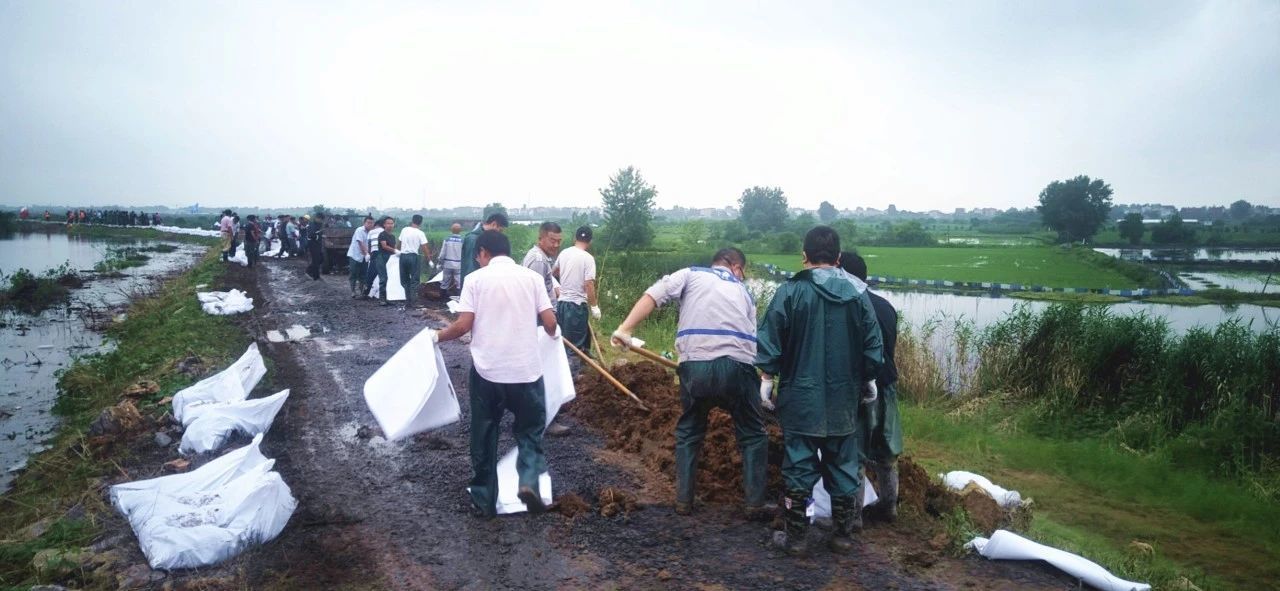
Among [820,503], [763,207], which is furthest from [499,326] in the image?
[763,207]

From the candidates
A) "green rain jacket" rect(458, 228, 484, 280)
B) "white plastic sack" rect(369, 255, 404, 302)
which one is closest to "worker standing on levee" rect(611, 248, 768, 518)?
"green rain jacket" rect(458, 228, 484, 280)

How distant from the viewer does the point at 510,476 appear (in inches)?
184

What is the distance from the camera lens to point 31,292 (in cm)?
1816

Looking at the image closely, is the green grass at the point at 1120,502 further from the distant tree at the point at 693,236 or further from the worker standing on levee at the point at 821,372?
the distant tree at the point at 693,236

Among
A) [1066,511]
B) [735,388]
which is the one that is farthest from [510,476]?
[1066,511]

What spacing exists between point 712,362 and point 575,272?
130 inches

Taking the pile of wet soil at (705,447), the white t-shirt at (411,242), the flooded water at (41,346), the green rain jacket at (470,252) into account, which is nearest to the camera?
the pile of wet soil at (705,447)

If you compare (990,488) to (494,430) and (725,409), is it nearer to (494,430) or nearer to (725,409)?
(725,409)

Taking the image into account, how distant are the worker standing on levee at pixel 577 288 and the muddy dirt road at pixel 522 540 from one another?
1680 millimetres

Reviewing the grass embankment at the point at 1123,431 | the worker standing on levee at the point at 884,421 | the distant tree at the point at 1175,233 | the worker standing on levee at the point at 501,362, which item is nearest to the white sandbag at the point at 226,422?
the worker standing on levee at the point at 501,362

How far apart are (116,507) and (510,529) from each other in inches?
94.2

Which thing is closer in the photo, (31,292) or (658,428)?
(658,428)

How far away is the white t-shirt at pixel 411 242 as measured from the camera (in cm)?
1279

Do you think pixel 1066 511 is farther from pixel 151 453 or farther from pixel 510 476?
pixel 151 453
